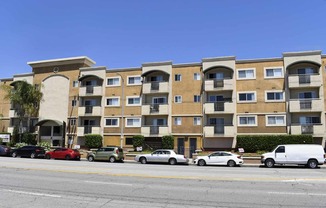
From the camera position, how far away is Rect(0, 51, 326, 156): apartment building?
33588 mm

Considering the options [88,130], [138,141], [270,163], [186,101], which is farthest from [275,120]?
[88,130]

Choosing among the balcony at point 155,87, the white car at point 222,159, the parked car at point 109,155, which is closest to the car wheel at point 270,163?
the white car at point 222,159

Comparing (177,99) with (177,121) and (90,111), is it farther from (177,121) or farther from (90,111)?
(90,111)

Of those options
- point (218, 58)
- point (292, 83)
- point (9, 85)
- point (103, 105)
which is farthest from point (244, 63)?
point (9, 85)

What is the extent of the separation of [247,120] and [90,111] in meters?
21.3

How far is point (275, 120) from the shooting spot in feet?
112

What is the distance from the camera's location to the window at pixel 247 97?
35281 millimetres

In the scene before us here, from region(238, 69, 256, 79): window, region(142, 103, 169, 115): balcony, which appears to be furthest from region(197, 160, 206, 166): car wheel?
region(238, 69, 256, 79): window

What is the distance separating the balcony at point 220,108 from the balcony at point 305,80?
7.07 m

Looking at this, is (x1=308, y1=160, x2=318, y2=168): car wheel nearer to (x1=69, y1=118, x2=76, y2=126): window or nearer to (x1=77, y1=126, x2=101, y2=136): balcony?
(x1=77, y1=126, x2=101, y2=136): balcony

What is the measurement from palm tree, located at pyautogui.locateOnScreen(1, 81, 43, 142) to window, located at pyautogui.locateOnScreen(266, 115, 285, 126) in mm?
33463

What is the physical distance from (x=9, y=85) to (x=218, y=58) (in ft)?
110

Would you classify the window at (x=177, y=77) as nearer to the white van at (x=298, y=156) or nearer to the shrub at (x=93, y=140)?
the shrub at (x=93, y=140)

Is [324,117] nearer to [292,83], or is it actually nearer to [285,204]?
[292,83]
